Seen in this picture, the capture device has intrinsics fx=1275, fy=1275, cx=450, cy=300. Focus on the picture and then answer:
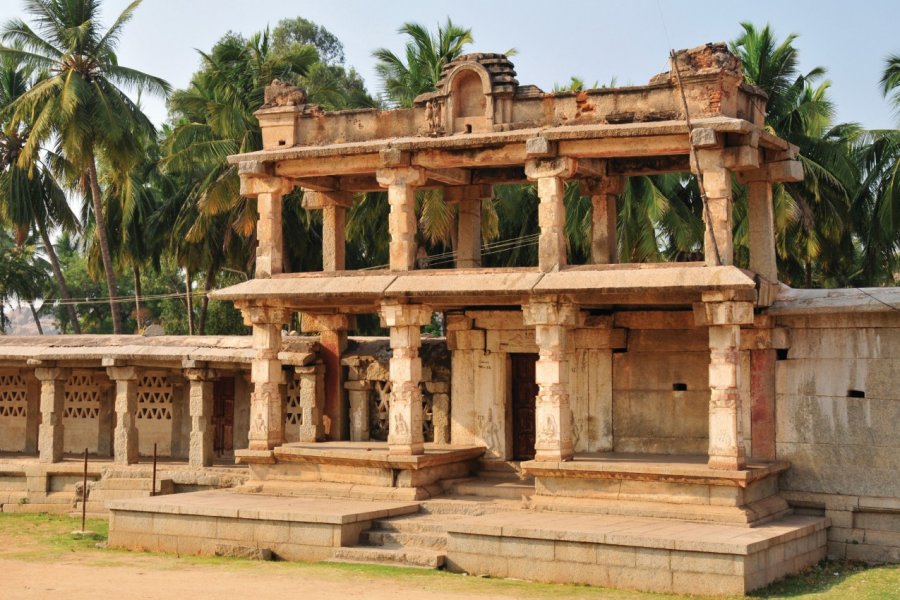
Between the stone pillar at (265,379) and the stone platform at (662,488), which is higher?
the stone pillar at (265,379)

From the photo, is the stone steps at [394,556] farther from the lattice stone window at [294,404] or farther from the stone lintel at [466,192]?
the stone lintel at [466,192]

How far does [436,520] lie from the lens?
50.8 ft

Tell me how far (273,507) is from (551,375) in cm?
378

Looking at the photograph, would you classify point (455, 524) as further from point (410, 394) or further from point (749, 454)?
point (749, 454)

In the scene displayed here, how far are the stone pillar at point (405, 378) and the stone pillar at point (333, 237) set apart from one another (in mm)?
2372

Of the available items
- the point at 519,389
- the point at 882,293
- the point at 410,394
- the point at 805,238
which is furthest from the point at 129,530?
the point at 805,238

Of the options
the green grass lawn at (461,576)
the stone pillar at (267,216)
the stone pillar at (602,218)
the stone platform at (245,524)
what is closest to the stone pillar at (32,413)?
the green grass lawn at (461,576)

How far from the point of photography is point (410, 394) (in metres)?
16.5

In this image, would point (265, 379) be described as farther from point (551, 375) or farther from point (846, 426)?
point (846, 426)

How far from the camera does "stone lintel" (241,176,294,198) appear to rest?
1750 cm

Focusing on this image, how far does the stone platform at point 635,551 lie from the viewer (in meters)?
12.8

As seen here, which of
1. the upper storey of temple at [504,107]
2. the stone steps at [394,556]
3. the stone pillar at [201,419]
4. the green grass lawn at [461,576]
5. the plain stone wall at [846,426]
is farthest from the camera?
the stone pillar at [201,419]

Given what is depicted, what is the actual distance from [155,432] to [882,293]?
490 inches

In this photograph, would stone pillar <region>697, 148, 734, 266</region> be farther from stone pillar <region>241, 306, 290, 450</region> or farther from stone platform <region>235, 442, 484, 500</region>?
stone pillar <region>241, 306, 290, 450</region>
